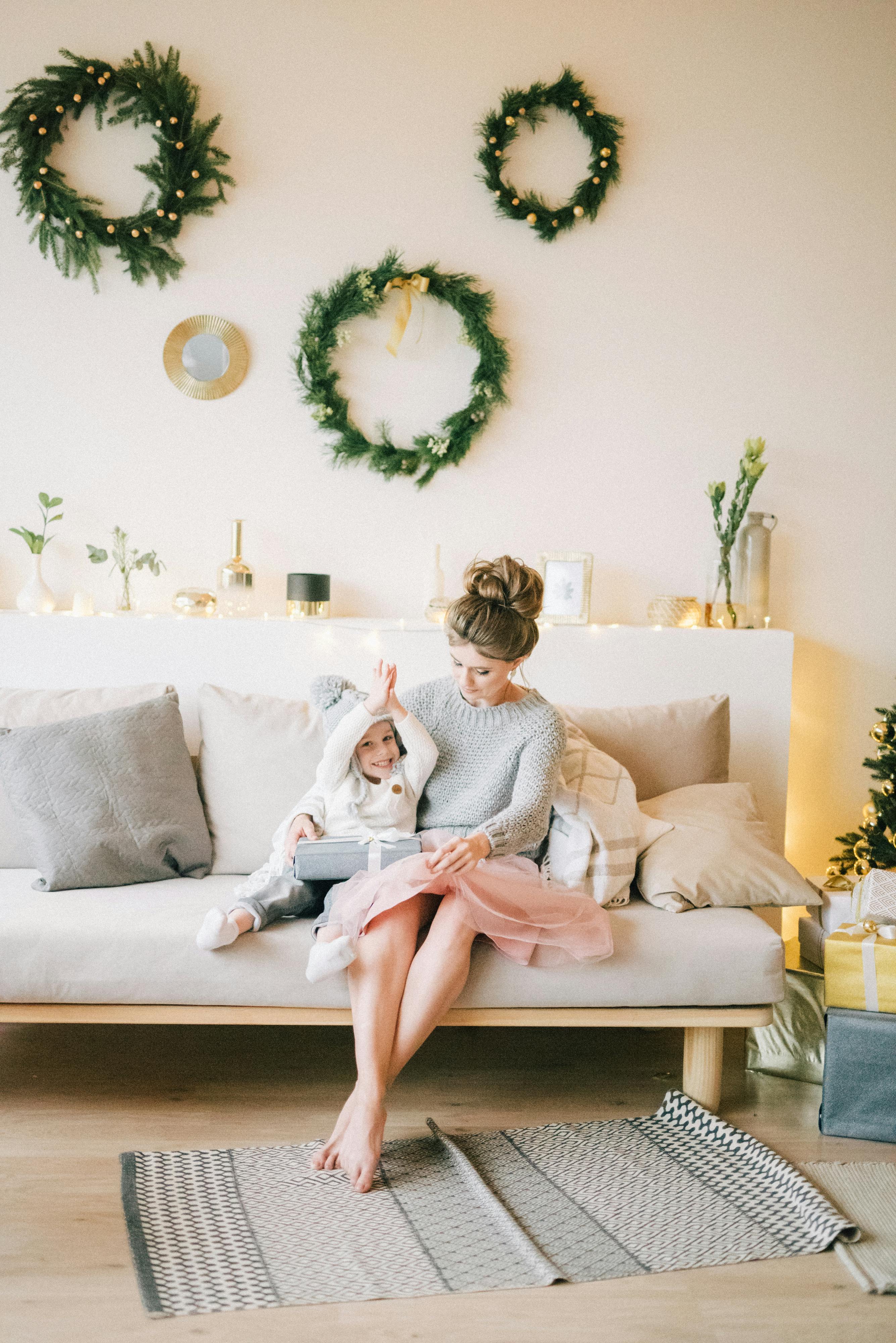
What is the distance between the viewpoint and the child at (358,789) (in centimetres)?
230

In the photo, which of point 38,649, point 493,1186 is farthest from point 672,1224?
point 38,649

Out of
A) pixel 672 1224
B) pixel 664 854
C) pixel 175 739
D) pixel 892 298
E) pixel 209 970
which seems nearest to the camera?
pixel 672 1224

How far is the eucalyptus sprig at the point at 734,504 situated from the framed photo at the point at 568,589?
0.39 meters

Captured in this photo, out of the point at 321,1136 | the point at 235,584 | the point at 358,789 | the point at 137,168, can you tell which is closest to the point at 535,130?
the point at 137,168

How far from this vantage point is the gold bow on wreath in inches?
125

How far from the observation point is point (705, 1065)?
2240 millimetres

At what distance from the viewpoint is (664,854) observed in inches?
94.3

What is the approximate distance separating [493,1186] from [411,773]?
0.88 m

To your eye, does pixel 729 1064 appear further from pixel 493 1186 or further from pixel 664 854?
pixel 493 1186

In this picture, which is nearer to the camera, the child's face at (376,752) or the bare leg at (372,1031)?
the bare leg at (372,1031)

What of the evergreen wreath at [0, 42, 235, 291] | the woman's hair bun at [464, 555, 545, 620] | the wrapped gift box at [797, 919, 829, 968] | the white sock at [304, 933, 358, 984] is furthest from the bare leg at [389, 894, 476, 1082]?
the evergreen wreath at [0, 42, 235, 291]

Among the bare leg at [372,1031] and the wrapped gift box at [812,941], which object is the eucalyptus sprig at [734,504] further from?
the bare leg at [372,1031]

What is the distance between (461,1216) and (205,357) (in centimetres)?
245

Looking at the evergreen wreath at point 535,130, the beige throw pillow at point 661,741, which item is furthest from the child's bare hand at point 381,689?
the evergreen wreath at point 535,130
